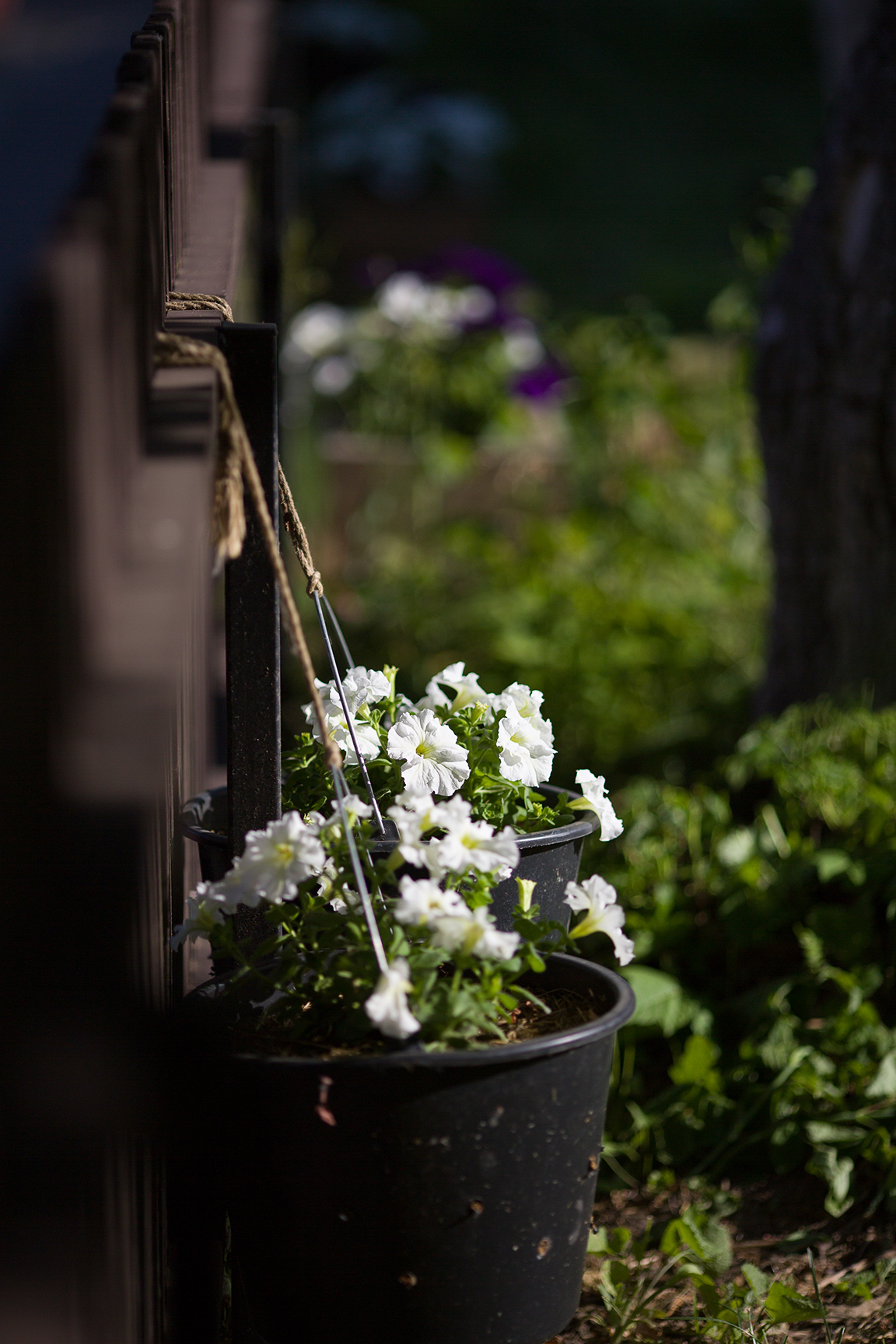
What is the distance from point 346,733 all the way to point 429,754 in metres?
0.12

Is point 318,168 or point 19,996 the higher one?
point 318,168

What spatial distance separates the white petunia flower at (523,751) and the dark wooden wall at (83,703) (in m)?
0.51

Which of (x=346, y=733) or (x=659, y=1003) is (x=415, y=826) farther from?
(x=659, y=1003)

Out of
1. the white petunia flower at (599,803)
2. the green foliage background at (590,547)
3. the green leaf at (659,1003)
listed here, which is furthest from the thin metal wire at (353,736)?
the green foliage background at (590,547)

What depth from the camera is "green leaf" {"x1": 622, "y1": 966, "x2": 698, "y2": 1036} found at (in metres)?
2.10

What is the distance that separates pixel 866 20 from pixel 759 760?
2.11 m

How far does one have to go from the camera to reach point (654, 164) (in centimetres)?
1523

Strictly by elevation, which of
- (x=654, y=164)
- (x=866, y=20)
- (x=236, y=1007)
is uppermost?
(x=654, y=164)

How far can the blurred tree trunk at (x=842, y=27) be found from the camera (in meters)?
3.45

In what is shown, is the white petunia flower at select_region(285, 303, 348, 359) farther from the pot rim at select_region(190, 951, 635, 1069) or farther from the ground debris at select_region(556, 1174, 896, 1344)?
the pot rim at select_region(190, 951, 635, 1069)

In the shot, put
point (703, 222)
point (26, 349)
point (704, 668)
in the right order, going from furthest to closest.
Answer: point (703, 222), point (704, 668), point (26, 349)

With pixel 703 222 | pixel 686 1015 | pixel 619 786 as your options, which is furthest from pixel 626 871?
pixel 703 222

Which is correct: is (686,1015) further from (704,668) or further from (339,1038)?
(704,668)

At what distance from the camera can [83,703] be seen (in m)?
0.65
